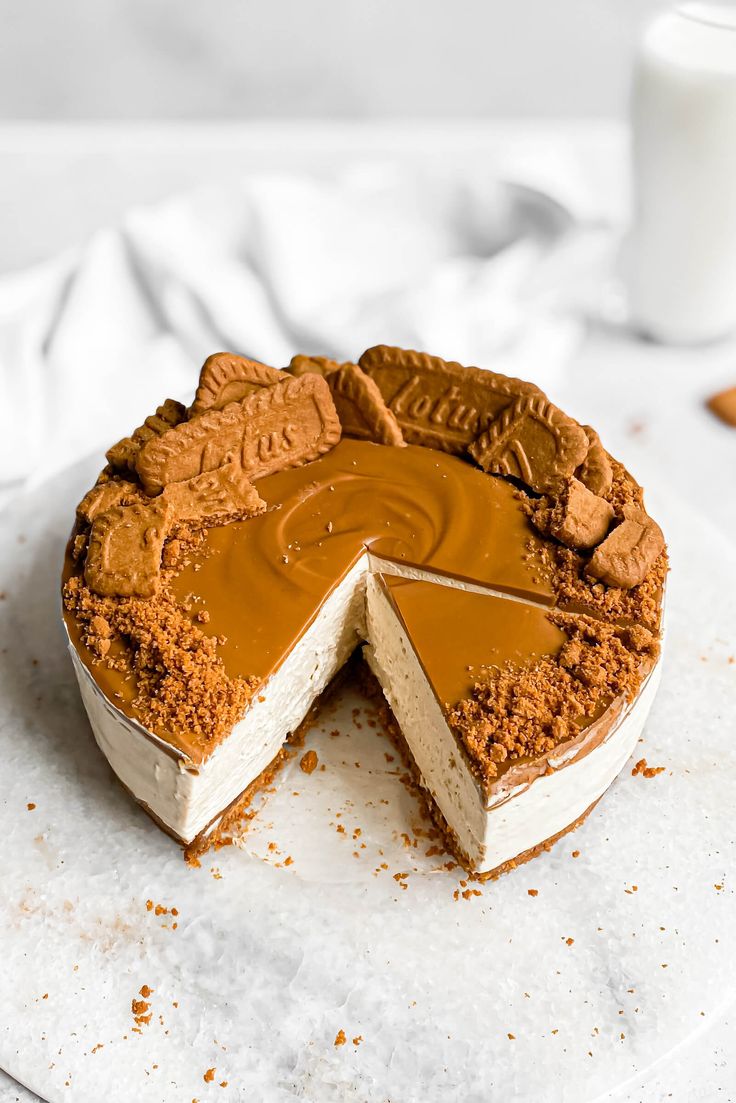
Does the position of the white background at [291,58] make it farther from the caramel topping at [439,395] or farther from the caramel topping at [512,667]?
the caramel topping at [512,667]

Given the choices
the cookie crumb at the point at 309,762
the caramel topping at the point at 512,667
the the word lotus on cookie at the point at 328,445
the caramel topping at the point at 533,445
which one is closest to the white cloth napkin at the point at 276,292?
the the word lotus on cookie at the point at 328,445

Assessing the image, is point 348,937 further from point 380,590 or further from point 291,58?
point 291,58

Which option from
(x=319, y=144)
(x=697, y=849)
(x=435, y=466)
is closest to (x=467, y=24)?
(x=319, y=144)

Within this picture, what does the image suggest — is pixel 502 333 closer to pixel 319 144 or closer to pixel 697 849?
pixel 319 144

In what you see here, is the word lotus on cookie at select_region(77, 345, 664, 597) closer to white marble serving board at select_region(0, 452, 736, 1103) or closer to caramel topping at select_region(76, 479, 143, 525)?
caramel topping at select_region(76, 479, 143, 525)

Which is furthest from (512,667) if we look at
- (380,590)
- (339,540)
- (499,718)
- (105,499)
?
(105,499)
